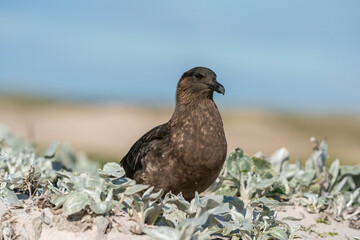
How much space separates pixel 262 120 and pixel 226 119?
2.43 m

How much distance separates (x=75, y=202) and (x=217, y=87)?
2241mm

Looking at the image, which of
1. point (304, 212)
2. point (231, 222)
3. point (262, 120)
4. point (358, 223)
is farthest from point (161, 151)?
point (262, 120)

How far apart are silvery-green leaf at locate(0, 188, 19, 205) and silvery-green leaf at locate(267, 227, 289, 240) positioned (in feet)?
7.17

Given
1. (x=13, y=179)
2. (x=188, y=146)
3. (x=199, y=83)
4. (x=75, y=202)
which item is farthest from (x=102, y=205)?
(x=199, y=83)

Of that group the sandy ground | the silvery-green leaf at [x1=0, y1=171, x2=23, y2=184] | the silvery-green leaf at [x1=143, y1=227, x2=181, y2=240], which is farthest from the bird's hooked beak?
the silvery-green leaf at [x1=143, y1=227, x2=181, y2=240]

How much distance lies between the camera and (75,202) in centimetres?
429

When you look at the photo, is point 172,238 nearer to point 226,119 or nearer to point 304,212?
point 304,212

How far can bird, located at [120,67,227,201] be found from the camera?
554 cm

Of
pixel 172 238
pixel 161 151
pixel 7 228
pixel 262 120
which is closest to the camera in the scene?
pixel 172 238

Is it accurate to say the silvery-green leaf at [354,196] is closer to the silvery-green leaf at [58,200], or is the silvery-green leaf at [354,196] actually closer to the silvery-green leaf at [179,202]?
the silvery-green leaf at [179,202]

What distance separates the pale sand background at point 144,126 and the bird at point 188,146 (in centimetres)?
1617

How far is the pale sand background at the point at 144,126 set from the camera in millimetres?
25094

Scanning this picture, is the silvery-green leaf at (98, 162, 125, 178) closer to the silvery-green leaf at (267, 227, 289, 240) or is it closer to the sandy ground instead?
the sandy ground

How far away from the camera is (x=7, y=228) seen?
4.47 m
